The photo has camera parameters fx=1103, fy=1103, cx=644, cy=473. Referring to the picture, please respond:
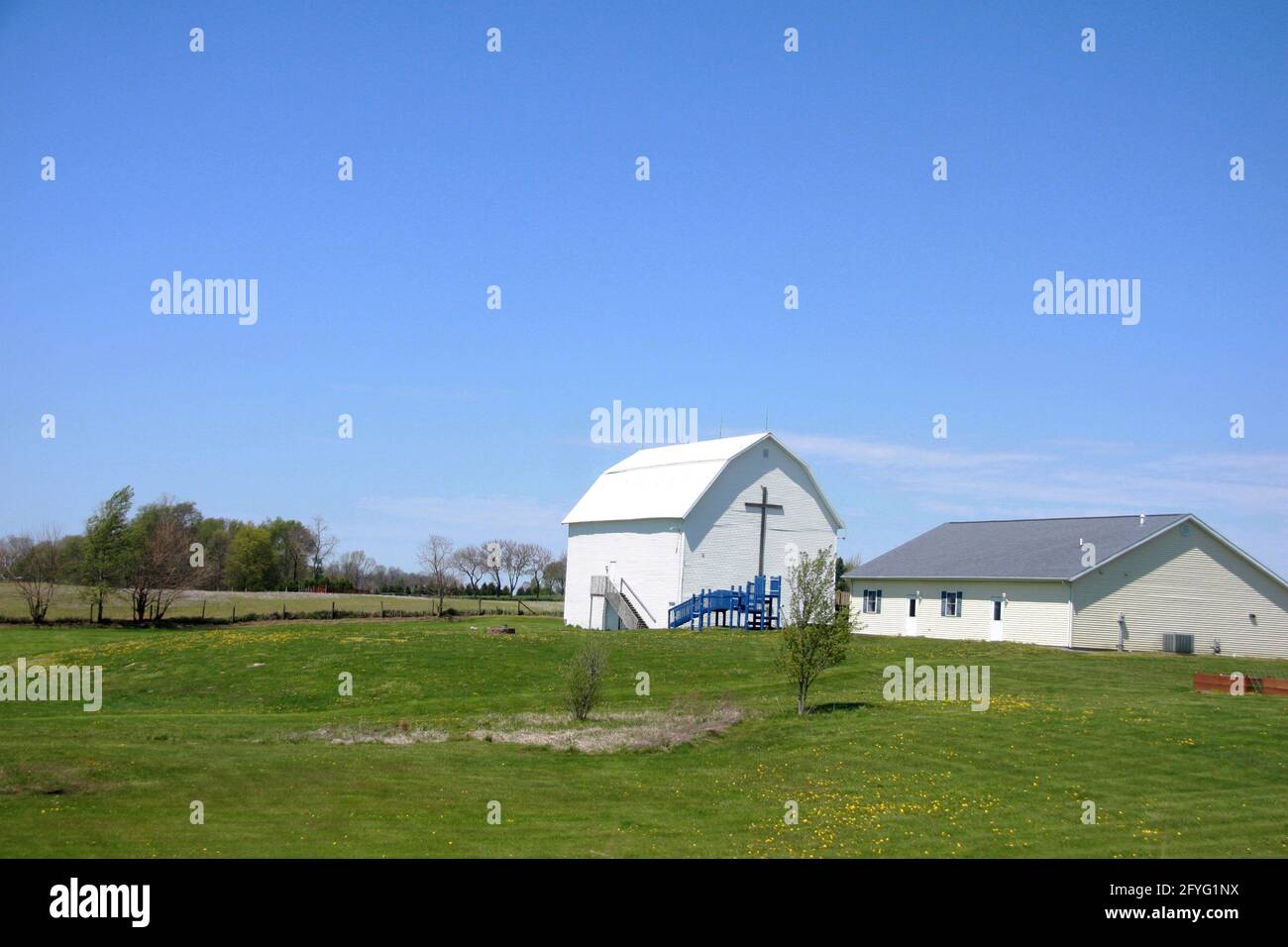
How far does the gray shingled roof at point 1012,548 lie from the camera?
1753 inches

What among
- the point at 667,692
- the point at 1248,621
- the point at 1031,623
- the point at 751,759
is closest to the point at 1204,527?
the point at 1248,621

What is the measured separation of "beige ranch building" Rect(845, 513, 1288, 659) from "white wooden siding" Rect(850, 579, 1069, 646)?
4 cm

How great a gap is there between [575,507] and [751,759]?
4172 centimetres

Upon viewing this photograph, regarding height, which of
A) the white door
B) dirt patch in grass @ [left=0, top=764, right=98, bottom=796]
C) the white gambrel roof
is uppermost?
the white gambrel roof

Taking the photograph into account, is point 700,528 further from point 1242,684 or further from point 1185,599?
point 1242,684

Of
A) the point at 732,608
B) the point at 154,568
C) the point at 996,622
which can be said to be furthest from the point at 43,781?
the point at 154,568

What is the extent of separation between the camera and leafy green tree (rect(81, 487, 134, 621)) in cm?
6738

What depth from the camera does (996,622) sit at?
45.9 metres

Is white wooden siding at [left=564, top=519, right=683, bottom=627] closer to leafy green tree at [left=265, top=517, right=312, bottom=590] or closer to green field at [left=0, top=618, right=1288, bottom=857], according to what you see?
green field at [left=0, top=618, right=1288, bottom=857]

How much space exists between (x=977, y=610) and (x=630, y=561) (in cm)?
1726

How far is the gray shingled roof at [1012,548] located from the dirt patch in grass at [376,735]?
90.3 ft

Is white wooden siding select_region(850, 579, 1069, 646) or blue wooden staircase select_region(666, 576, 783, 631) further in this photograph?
blue wooden staircase select_region(666, 576, 783, 631)

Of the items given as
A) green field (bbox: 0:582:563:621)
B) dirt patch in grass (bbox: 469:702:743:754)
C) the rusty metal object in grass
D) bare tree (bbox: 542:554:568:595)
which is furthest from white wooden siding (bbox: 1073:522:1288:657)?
bare tree (bbox: 542:554:568:595)
